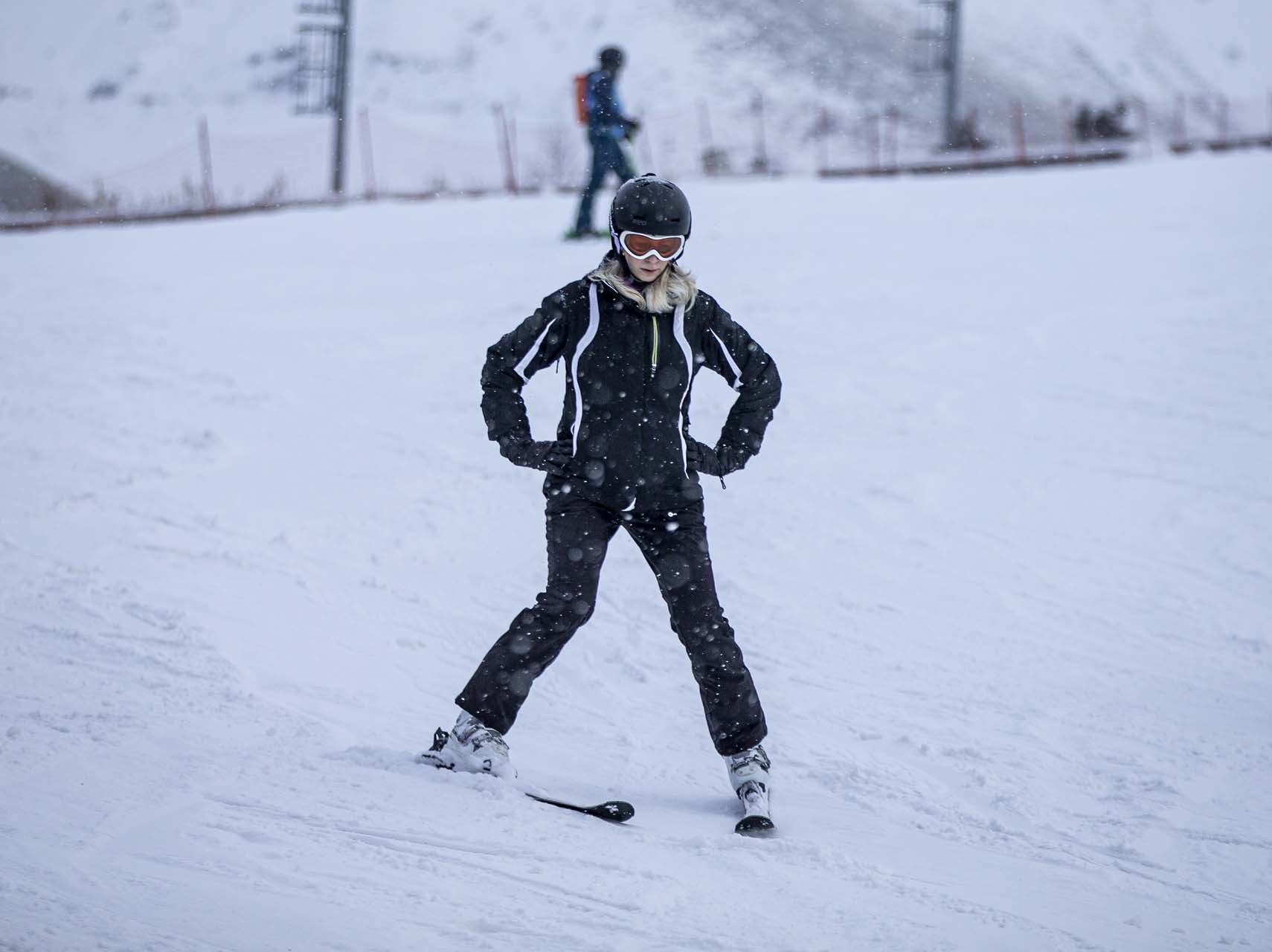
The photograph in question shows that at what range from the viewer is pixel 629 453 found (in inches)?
135

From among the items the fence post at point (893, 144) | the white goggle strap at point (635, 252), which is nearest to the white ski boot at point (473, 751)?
the white goggle strap at point (635, 252)

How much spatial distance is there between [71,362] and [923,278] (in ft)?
22.5

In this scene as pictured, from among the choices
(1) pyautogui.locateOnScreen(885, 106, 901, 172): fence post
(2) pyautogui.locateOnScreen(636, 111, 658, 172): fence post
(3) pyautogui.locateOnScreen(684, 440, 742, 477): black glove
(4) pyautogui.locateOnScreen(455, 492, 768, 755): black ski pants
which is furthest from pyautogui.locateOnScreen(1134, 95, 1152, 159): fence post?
(4) pyautogui.locateOnScreen(455, 492, 768, 755): black ski pants

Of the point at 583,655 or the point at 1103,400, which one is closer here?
the point at 583,655

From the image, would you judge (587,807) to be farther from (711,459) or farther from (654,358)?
(654,358)

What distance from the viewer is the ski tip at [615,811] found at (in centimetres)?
336

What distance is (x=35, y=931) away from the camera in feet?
8.45

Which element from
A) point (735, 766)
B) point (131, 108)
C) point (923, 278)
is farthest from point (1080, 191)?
point (131, 108)

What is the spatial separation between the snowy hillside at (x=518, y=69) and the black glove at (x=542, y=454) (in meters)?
25.5

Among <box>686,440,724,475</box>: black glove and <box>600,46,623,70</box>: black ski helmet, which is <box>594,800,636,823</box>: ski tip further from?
<box>600,46,623,70</box>: black ski helmet

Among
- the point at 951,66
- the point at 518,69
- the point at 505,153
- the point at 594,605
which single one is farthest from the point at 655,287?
the point at 518,69

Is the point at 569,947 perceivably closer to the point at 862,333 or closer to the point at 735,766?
the point at 735,766

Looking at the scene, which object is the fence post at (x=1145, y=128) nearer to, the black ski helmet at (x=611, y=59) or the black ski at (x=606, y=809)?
the black ski helmet at (x=611, y=59)

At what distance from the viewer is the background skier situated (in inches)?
430
